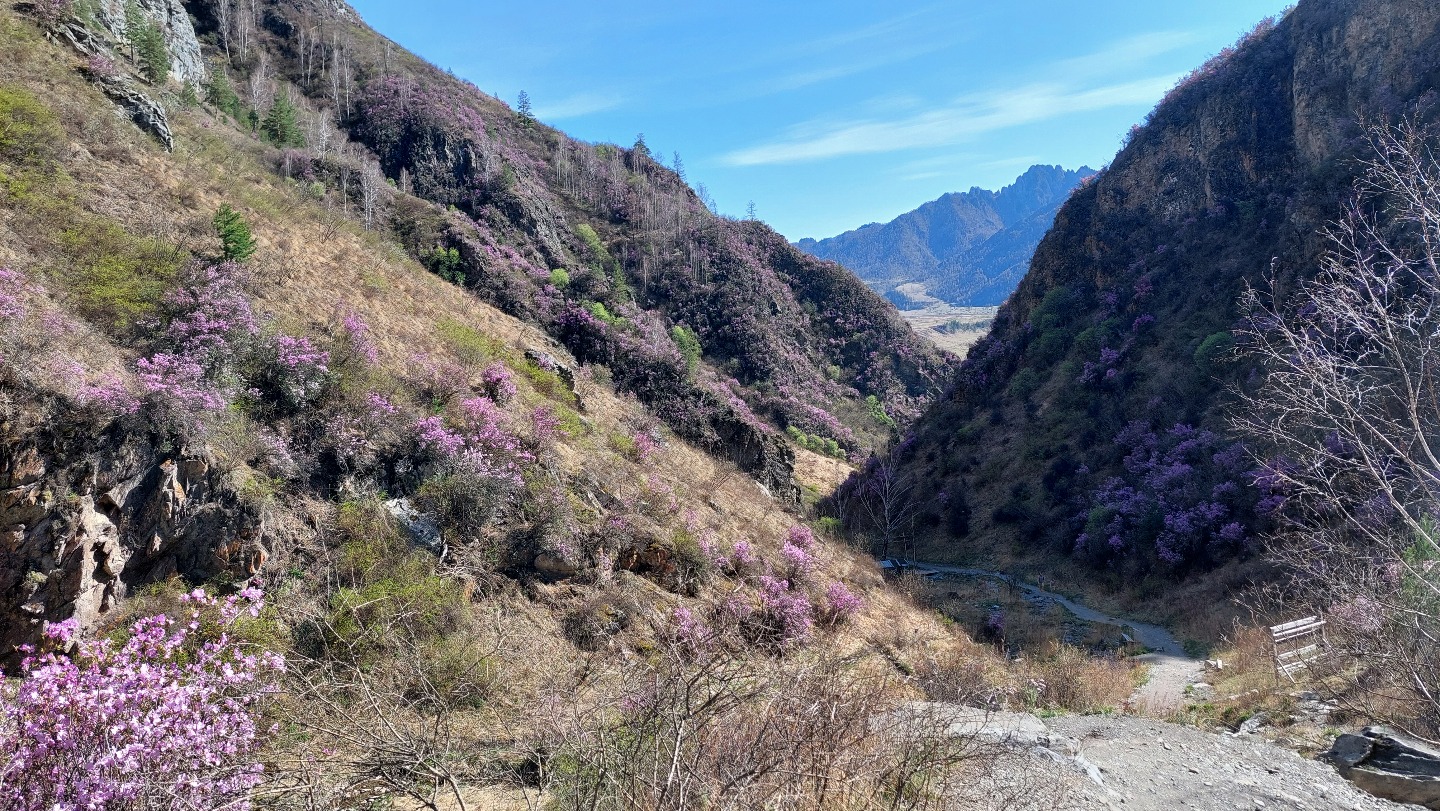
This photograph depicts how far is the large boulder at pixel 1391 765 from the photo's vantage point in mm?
5578

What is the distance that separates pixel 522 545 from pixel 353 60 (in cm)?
5119

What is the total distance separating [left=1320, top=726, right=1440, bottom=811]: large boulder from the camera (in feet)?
18.3

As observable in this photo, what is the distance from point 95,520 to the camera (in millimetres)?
6133

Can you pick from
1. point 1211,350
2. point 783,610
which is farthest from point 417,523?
point 1211,350

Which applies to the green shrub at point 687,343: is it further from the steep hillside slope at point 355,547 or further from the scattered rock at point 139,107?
the scattered rock at point 139,107

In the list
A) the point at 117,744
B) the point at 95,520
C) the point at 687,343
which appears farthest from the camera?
the point at 687,343

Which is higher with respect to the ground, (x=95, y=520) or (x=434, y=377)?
(x=434, y=377)

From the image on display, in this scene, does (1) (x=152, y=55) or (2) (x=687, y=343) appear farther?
(2) (x=687, y=343)

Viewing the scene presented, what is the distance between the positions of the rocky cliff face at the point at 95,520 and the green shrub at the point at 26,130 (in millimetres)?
5648

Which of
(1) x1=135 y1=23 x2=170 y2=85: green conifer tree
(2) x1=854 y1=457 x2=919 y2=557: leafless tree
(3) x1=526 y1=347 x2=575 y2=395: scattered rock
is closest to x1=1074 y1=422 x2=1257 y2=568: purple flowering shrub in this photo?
(2) x1=854 y1=457 x2=919 y2=557: leafless tree

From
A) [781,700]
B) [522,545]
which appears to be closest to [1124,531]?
[522,545]

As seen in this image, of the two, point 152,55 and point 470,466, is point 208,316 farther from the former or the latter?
point 152,55

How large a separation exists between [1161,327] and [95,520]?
35.9m

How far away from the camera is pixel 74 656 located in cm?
531
